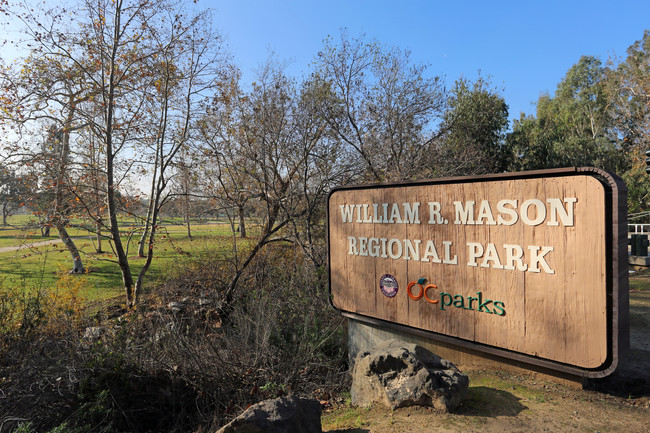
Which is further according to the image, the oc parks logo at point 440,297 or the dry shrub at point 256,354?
the dry shrub at point 256,354

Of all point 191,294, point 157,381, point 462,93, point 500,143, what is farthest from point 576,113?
point 157,381

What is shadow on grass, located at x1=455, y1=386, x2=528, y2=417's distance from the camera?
11.0ft

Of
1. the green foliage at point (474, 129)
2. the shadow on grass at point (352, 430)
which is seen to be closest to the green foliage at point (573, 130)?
the green foliage at point (474, 129)

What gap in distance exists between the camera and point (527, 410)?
10.9ft

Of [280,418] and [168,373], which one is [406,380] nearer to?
[280,418]

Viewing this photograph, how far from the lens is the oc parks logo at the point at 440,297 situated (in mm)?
4046

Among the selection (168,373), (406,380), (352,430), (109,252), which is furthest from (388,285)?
(109,252)

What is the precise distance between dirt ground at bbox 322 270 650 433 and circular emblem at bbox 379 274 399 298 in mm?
1362

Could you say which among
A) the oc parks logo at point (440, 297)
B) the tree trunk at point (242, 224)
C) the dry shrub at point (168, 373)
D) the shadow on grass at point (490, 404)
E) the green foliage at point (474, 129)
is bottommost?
the dry shrub at point (168, 373)

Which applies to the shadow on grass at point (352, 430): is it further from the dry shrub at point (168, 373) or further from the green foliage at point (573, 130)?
the green foliage at point (573, 130)

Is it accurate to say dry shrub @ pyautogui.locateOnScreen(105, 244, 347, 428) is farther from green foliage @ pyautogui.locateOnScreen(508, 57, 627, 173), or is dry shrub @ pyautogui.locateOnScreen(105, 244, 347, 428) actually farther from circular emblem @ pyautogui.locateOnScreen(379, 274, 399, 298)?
green foliage @ pyautogui.locateOnScreen(508, 57, 627, 173)

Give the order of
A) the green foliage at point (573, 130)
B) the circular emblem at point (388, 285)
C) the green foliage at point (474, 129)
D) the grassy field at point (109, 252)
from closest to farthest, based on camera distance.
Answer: the circular emblem at point (388, 285) → the grassy field at point (109, 252) → the green foliage at point (474, 129) → the green foliage at point (573, 130)

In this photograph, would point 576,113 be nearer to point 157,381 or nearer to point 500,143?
point 500,143

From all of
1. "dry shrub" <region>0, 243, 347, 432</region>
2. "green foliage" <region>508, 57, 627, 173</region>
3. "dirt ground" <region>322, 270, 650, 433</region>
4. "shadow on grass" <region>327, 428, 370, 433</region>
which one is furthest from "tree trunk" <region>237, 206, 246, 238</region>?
"green foliage" <region>508, 57, 627, 173</region>
